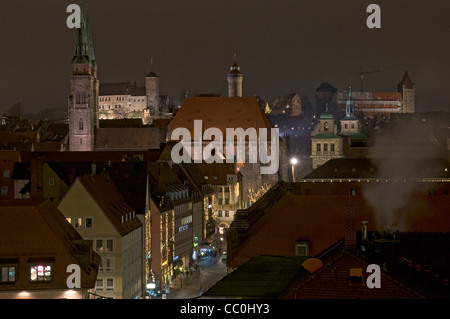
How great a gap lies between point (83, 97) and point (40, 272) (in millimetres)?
106484

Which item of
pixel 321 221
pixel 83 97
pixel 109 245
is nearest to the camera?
pixel 321 221

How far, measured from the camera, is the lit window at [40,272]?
103ft

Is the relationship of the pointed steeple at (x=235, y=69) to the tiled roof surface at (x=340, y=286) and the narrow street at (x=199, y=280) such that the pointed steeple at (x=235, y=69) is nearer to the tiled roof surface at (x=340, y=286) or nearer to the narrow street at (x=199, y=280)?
the narrow street at (x=199, y=280)

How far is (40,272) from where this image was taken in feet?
103

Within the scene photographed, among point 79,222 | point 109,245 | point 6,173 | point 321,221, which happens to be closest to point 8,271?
point 321,221

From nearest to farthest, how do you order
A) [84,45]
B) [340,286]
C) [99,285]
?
1. [340,286]
2. [99,285]
3. [84,45]

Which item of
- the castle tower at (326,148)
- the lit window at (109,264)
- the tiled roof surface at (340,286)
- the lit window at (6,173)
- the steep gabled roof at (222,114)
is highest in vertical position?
the steep gabled roof at (222,114)

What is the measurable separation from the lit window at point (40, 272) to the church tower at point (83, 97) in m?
103

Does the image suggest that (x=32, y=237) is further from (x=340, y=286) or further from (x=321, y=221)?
(x=340, y=286)

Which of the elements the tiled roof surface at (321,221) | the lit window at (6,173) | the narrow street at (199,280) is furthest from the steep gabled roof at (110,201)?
the lit window at (6,173)

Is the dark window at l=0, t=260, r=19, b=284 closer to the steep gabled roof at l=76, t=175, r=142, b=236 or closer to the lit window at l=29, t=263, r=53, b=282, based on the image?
the lit window at l=29, t=263, r=53, b=282

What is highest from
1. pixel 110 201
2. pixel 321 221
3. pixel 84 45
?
pixel 84 45

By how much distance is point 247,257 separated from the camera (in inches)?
1204
